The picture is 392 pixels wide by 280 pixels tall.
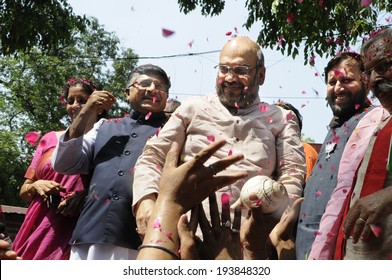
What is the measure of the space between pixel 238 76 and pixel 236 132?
0.31m

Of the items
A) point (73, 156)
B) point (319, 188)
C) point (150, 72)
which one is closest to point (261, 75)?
point (319, 188)

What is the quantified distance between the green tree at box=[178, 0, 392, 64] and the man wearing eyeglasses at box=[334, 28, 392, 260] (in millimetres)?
4676

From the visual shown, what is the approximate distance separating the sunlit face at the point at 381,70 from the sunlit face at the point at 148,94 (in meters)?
1.46

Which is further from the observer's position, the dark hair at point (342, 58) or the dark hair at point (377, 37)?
the dark hair at point (342, 58)

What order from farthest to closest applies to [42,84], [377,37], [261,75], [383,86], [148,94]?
[42,84] → [148,94] → [261,75] → [377,37] → [383,86]

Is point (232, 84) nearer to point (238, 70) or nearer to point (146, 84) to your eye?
point (238, 70)

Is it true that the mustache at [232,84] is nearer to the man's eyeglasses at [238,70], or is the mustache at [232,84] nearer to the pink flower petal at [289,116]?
the man's eyeglasses at [238,70]

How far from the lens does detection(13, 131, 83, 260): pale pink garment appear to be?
4.51 m

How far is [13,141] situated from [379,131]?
25.2 meters

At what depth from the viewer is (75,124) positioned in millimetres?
4258

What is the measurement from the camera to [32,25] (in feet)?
36.4

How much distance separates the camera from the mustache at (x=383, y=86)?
3.13 m

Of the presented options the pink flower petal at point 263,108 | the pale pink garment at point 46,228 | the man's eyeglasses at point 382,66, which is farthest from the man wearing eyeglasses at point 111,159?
the man's eyeglasses at point 382,66
